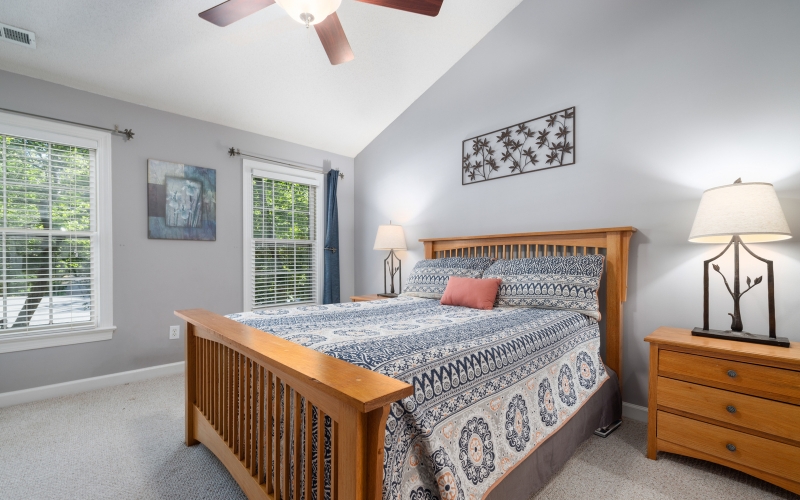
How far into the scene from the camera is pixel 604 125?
254 cm

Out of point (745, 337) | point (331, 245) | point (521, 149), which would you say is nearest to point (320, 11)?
point (521, 149)

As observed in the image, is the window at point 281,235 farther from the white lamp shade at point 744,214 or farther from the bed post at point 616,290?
the white lamp shade at point 744,214

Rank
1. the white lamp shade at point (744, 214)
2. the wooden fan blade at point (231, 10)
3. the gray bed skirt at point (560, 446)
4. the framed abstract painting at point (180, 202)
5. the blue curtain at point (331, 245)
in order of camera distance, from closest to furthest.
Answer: the gray bed skirt at point (560, 446) < the white lamp shade at point (744, 214) < the wooden fan blade at point (231, 10) < the framed abstract painting at point (180, 202) < the blue curtain at point (331, 245)

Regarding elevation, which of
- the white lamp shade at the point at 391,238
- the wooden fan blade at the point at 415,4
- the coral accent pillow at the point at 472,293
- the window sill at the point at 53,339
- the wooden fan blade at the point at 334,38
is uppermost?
the wooden fan blade at the point at 415,4

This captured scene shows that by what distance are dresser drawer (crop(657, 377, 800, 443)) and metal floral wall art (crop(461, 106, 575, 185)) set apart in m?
1.64

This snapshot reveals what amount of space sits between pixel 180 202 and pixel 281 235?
1.03 m

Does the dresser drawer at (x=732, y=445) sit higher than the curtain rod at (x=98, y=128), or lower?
lower

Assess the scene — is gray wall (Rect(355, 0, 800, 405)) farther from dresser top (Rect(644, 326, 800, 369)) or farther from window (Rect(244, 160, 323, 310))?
window (Rect(244, 160, 323, 310))

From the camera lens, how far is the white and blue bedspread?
1014 millimetres

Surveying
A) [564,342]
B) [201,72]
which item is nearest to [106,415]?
[201,72]

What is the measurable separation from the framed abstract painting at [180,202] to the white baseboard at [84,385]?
1.15m

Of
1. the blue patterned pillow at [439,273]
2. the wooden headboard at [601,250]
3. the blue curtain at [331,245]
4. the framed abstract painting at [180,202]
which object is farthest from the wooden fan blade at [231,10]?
the blue curtain at [331,245]

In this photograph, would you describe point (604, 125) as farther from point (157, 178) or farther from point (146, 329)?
point (146, 329)

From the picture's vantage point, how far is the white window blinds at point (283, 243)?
377 centimetres
